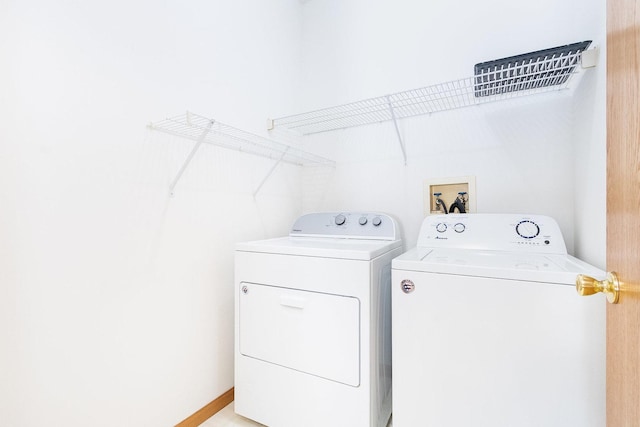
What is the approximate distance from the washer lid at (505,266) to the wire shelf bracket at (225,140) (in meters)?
1.05

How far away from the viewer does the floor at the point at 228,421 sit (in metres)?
1.52

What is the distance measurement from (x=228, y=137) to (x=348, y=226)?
2.92ft

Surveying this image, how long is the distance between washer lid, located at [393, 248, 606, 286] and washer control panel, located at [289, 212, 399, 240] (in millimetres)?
371

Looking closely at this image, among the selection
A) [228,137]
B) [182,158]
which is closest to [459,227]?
[228,137]

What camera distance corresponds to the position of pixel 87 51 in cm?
110

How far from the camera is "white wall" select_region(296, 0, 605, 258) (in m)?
1.48

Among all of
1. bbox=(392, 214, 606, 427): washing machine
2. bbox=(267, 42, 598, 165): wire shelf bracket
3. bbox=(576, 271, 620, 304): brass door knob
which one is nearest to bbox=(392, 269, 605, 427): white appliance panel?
bbox=(392, 214, 606, 427): washing machine

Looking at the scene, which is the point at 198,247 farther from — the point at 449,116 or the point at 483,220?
the point at 449,116

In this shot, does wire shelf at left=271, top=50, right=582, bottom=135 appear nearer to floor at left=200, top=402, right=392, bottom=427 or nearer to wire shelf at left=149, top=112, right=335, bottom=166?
wire shelf at left=149, top=112, right=335, bottom=166

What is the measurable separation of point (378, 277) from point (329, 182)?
108 cm

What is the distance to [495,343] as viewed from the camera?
996mm

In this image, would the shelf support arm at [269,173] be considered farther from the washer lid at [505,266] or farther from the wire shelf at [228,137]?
the washer lid at [505,266]

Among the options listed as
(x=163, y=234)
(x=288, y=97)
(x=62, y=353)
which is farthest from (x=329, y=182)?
(x=62, y=353)

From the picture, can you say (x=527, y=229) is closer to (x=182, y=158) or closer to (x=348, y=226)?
(x=348, y=226)
